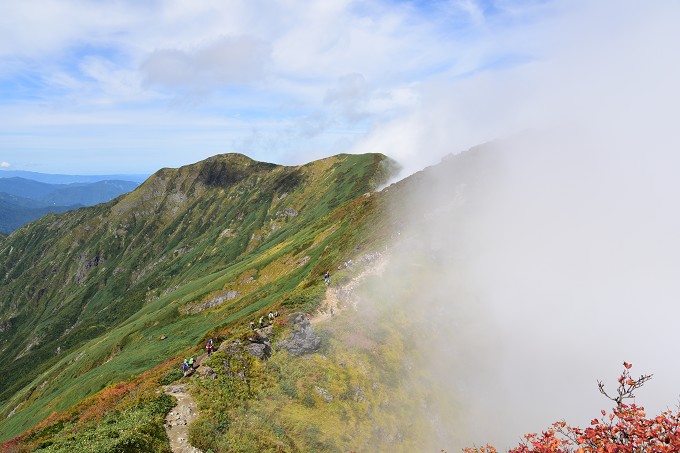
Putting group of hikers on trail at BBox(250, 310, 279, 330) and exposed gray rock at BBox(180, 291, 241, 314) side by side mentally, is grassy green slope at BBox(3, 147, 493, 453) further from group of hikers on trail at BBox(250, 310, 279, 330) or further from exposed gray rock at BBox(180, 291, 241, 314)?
exposed gray rock at BBox(180, 291, 241, 314)

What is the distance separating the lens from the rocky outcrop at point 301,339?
48500 millimetres

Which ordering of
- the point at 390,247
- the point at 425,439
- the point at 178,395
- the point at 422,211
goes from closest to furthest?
the point at 178,395 < the point at 425,439 < the point at 390,247 < the point at 422,211

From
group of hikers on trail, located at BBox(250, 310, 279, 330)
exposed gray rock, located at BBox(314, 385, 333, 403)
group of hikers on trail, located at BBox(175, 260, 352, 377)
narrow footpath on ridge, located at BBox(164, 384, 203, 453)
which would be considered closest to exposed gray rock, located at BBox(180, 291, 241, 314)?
group of hikers on trail, located at BBox(175, 260, 352, 377)

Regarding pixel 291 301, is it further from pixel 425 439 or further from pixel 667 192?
pixel 667 192

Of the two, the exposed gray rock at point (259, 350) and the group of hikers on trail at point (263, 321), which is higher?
Result: the group of hikers on trail at point (263, 321)

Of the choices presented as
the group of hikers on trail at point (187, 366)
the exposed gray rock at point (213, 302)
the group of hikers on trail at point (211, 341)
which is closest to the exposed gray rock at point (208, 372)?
the group of hikers on trail at point (211, 341)

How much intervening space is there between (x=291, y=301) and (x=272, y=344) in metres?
14.9

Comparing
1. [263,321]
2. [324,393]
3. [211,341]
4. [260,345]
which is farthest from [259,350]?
Result: [263,321]

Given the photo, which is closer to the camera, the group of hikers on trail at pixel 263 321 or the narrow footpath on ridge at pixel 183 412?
the narrow footpath on ridge at pixel 183 412

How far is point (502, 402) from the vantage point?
56.8 m

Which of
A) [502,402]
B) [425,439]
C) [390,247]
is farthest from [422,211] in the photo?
[425,439]

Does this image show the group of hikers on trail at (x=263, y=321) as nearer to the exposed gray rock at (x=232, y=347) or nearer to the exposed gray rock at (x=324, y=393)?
the exposed gray rock at (x=232, y=347)

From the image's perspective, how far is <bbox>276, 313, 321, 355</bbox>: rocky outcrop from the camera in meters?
48.5

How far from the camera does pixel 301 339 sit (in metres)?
49.6
